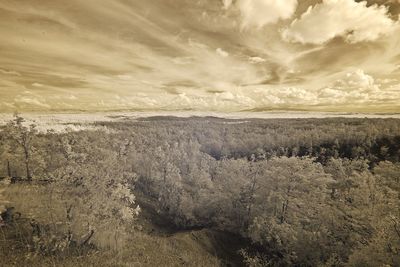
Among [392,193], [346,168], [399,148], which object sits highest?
[392,193]

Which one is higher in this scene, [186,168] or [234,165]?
[234,165]

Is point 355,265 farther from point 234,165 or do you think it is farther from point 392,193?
point 234,165

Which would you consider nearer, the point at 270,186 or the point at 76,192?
the point at 76,192

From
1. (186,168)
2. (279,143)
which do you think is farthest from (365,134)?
(186,168)

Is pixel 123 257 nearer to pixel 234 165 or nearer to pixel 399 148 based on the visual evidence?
pixel 234 165

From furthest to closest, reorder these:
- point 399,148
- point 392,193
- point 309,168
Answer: point 399,148 < point 309,168 < point 392,193

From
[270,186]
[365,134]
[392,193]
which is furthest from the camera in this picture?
[365,134]
